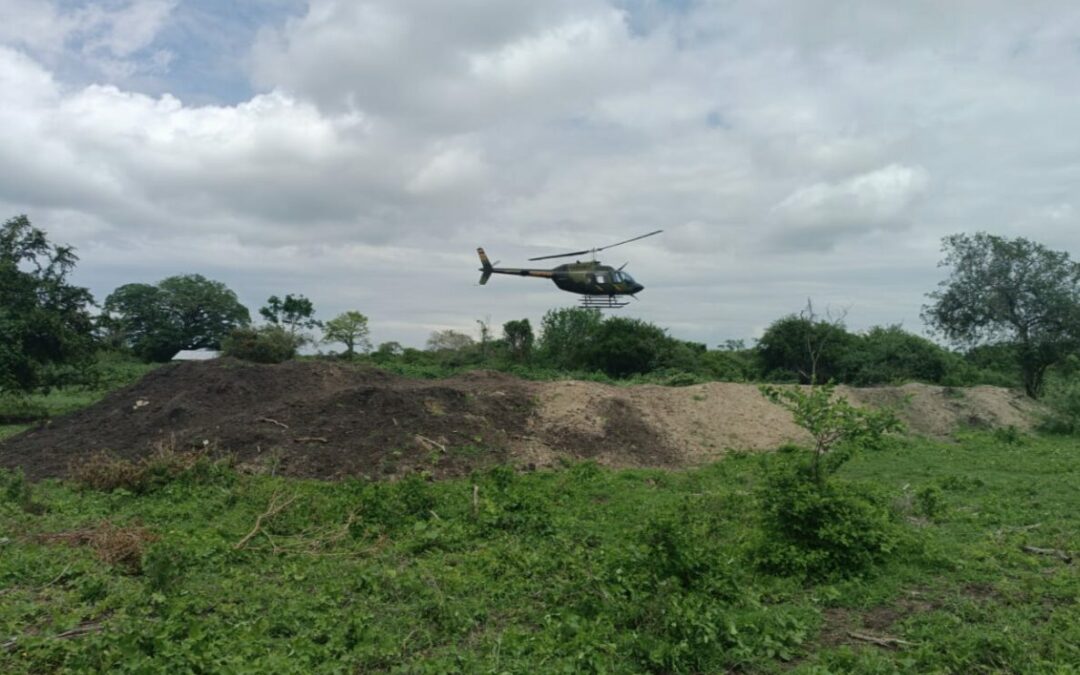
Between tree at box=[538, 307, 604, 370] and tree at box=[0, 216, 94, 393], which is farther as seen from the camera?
tree at box=[538, 307, 604, 370]

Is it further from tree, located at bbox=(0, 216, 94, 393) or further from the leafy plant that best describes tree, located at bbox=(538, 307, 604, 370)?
the leafy plant

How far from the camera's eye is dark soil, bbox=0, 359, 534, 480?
12.1m

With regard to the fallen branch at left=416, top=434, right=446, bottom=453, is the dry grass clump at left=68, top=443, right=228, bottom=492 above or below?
below

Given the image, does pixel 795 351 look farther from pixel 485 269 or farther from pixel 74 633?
pixel 74 633

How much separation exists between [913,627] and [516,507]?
14.7ft

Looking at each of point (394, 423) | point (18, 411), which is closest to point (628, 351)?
point (394, 423)

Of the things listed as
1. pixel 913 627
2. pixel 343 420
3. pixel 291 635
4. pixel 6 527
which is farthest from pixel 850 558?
pixel 343 420

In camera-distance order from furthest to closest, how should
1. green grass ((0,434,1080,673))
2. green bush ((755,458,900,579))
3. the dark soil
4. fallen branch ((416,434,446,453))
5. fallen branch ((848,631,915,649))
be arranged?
1. fallen branch ((416,434,446,453))
2. the dark soil
3. green bush ((755,458,900,579))
4. fallen branch ((848,631,915,649))
5. green grass ((0,434,1080,673))

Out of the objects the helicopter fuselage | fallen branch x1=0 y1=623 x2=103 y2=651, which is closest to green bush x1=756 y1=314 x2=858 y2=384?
the helicopter fuselage

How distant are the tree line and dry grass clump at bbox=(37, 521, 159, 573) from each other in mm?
10846

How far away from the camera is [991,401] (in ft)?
67.9

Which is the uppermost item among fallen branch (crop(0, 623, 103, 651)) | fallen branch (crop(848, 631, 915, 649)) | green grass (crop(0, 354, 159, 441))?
green grass (crop(0, 354, 159, 441))

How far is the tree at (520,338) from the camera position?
34094 mm

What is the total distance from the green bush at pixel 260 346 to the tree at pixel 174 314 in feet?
61.4
